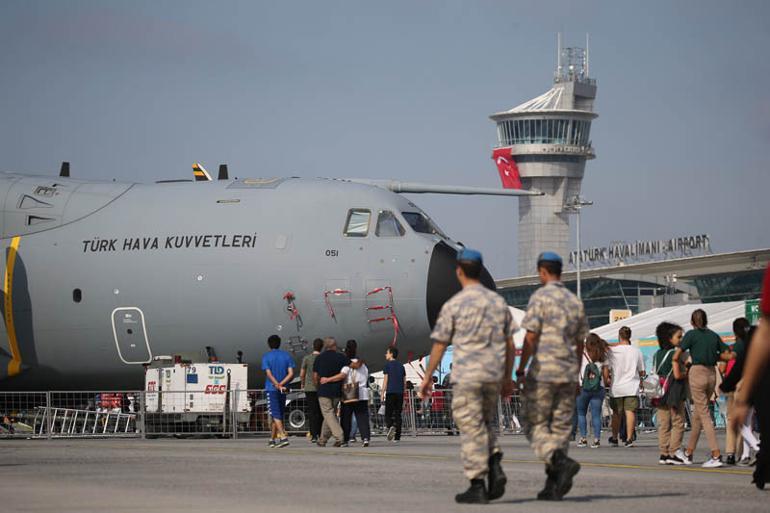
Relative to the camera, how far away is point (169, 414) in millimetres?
25391

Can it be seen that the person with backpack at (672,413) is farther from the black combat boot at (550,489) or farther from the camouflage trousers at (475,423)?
the camouflage trousers at (475,423)

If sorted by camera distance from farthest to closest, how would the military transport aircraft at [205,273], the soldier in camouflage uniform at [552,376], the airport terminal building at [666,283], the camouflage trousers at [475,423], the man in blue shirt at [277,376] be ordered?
1. the airport terminal building at [666,283]
2. the military transport aircraft at [205,273]
3. the man in blue shirt at [277,376]
4. the soldier in camouflage uniform at [552,376]
5. the camouflage trousers at [475,423]

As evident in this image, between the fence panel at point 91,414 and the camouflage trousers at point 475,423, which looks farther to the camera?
the fence panel at point 91,414

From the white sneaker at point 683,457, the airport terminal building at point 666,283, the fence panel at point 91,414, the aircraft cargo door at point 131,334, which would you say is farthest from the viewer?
the airport terminal building at point 666,283

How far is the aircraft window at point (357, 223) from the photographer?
2494 cm

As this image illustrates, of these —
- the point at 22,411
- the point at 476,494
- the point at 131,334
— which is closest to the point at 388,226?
the point at 131,334

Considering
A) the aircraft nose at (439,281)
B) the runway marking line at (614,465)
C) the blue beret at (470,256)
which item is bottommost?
the runway marking line at (614,465)

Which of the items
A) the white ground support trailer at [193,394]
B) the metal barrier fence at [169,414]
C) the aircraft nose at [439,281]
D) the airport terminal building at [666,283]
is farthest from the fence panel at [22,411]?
the airport terminal building at [666,283]

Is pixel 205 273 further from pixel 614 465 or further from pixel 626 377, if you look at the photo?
pixel 614 465

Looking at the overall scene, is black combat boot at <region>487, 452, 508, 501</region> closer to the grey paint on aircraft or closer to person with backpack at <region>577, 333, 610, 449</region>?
person with backpack at <region>577, 333, 610, 449</region>

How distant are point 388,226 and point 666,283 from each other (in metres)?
92.6

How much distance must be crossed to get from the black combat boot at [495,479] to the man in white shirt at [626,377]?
1089 centimetres

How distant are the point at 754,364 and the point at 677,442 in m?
10.1

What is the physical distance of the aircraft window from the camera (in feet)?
81.8
